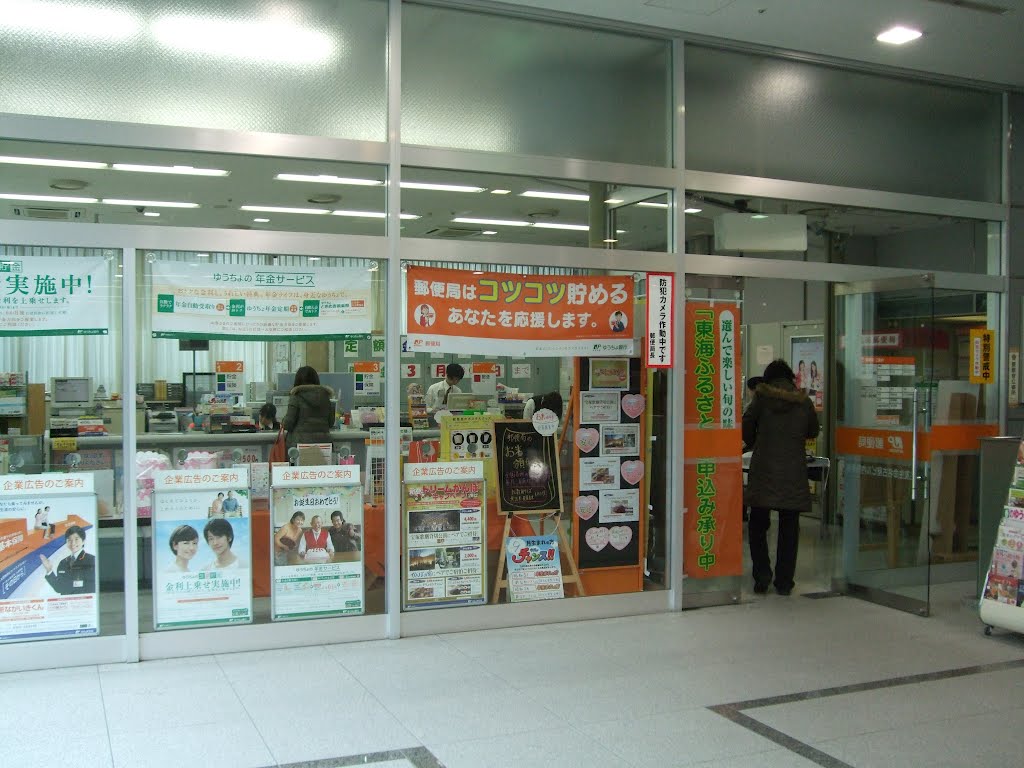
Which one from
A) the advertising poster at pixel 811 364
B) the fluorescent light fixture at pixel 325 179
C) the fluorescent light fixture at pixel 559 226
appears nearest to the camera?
the fluorescent light fixture at pixel 325 179

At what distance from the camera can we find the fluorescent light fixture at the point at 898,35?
237 inches

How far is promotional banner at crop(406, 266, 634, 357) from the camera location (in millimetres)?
5453

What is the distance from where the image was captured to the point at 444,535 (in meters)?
5.57

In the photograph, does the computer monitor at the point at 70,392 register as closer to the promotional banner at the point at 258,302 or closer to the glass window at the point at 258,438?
the glass window at the point at 258,438

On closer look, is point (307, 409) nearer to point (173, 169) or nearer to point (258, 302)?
point (258, 302)

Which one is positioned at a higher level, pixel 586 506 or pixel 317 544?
pixel 586 506

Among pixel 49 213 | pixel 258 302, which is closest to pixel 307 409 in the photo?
pixel 258 302

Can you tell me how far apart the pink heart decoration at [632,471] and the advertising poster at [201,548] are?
2270 millimetres

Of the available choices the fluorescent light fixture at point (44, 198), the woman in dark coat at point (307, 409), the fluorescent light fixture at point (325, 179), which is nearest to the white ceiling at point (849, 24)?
the fluorescent light fixture at point (325, 179)

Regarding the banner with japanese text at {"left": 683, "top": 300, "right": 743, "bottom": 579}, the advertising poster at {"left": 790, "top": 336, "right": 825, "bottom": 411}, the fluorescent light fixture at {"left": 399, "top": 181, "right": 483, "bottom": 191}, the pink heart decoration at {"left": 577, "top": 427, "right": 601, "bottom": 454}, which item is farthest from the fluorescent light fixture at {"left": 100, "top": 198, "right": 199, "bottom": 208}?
the advertising poster at {"left": 790, "top": 336, "right": 825, "bottom": 411}

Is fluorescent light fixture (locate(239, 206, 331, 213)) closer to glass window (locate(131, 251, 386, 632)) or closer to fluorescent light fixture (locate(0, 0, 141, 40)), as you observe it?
glass window (locate(131, 251, 386, 632))

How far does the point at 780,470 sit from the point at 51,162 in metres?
4.79

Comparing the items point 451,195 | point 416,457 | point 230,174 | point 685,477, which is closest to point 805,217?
point 685,477

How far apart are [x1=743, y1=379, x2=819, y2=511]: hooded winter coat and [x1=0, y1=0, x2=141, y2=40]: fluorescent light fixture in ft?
14.8
